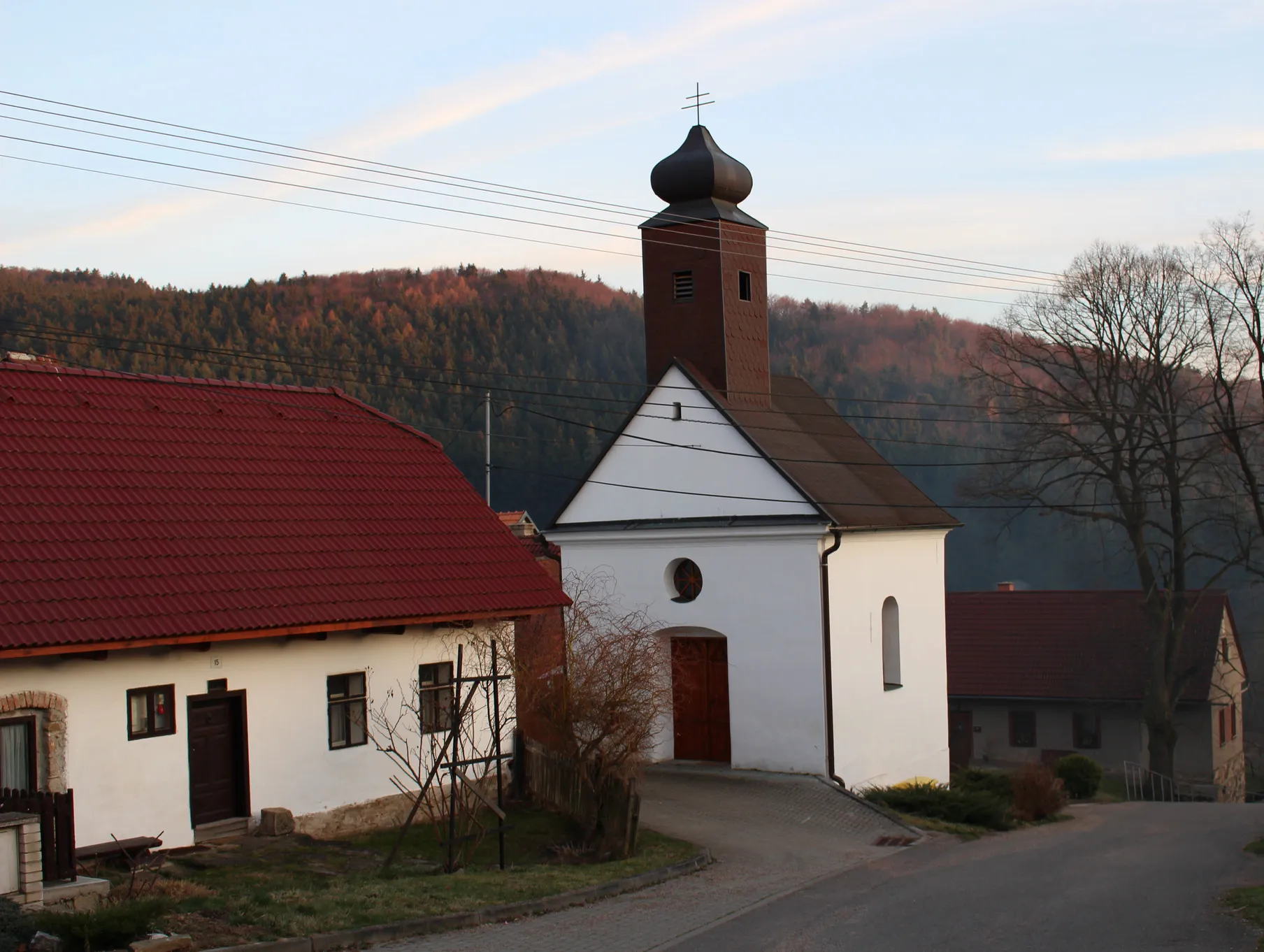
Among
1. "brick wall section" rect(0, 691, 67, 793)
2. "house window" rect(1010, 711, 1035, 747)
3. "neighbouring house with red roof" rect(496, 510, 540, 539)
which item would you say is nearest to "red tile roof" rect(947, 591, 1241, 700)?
"house window" rect(1010, 711, 1035, 747)

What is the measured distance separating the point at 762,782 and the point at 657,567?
4417 mm

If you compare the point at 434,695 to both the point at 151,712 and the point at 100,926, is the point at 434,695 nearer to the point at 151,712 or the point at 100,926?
the point at 151,712

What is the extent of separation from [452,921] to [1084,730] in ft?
105

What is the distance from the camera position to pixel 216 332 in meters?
58.0

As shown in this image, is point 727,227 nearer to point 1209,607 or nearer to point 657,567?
point 657,567

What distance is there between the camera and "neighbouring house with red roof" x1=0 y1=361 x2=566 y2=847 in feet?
47.8

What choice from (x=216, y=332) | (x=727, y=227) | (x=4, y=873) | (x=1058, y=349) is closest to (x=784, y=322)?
(x=216, y=332)

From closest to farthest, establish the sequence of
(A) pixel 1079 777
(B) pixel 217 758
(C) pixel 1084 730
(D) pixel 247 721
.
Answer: (B) pixel 217 758 < (D) pixel 247 721 < (A) pixel 1079 777 < (C) pixel 1084 730

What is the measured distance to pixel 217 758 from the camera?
1605 centimetres

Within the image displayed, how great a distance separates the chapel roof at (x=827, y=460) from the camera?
24.1 meters

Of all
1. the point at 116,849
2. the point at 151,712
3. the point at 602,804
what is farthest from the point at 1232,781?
the point at 116,849

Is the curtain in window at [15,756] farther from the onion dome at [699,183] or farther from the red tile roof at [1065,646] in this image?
the red tile roof at [1065,646]

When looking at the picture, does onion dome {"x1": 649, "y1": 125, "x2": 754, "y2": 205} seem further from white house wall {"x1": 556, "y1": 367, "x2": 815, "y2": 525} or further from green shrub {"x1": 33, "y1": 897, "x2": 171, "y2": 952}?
green shrub {"x1": 33, "y1": 897, "x2": 171, "y2": 952}

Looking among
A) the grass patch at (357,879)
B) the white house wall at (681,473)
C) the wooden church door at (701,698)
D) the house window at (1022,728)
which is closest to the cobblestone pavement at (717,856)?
the grass patch at (357,879)
